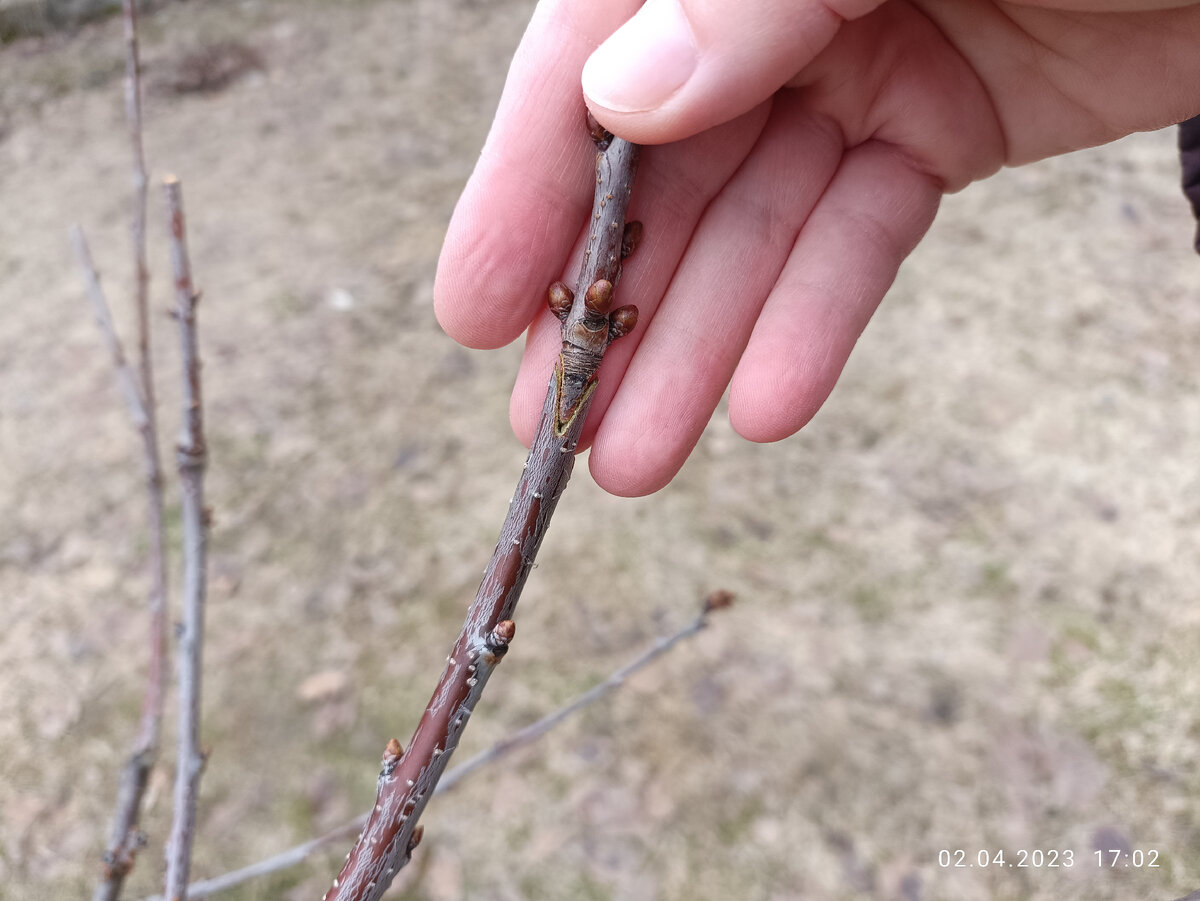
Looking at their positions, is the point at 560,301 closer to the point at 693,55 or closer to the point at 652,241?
the point at 652,241

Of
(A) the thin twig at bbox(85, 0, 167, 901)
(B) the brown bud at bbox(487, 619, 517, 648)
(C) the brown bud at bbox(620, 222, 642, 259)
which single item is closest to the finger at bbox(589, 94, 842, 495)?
(C) the brown bud at bbox(620, 222, 642, 259)

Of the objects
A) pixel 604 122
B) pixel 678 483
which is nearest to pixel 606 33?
pixel 604 122

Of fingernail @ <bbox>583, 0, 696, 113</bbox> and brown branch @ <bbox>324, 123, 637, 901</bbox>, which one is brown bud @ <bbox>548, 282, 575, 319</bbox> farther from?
fingernail @ <bbox>583, 0, 696, 113</bbox>

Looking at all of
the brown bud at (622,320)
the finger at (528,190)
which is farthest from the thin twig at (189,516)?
the brown bud at (622,320)

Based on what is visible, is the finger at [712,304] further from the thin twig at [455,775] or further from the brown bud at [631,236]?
the thin twig at [455,775]

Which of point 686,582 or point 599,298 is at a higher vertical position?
point 599,298

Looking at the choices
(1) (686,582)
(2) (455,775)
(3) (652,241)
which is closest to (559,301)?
(3) (652,241)
